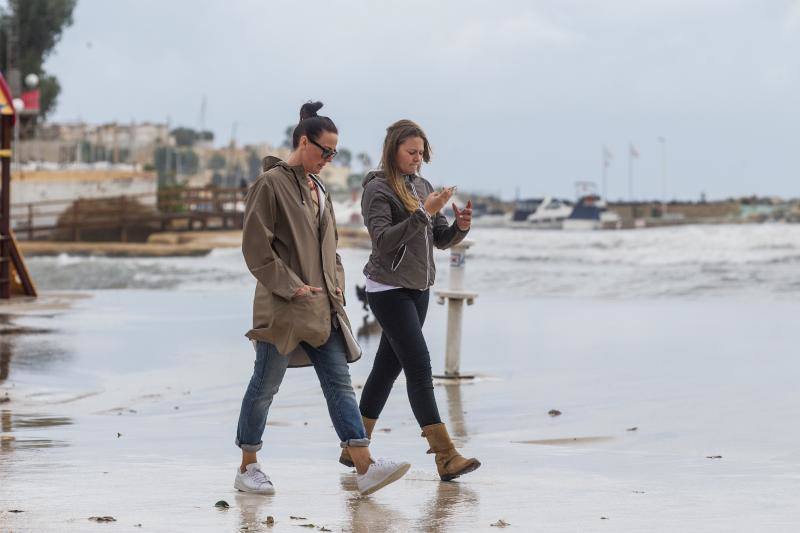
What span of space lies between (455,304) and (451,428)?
8.77 feet

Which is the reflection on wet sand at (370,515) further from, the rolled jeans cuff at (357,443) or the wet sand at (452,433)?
the rolled jeans cuff at (357,443)

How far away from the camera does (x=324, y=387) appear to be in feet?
22.7

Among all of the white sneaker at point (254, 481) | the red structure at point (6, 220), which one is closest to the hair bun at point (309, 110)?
the white sneaker at point (254, 481)

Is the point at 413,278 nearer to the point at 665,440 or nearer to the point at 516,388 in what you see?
the point at 665,440

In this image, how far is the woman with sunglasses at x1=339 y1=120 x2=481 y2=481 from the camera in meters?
7.25

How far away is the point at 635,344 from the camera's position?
629 inches

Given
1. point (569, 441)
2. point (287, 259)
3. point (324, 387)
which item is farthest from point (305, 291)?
point (569, 441)

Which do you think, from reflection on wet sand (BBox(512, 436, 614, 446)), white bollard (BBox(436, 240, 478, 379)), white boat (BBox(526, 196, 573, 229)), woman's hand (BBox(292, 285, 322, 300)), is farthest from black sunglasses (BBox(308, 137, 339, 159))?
white boat (BBox(526, 196, 573, 229))

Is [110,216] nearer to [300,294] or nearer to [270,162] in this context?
[270,162]

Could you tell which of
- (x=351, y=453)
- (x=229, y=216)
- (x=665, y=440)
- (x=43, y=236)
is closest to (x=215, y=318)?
(x=665, y=440)

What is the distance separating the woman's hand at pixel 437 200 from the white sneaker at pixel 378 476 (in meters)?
1.25

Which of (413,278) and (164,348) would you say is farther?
(164,348)

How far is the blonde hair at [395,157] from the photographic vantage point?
7.30 m

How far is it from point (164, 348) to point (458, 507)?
9.41 meters
